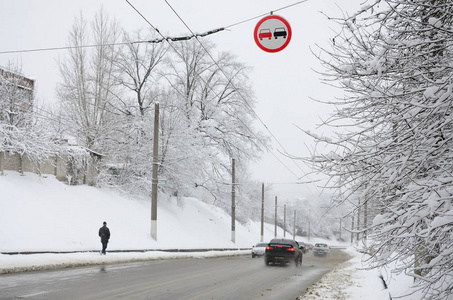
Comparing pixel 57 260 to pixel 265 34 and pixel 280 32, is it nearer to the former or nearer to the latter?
pixel 265 34

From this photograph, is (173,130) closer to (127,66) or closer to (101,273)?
(127,66)

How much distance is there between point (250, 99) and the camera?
43781 millimetres

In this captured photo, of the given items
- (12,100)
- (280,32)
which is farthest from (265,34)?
(12,100)

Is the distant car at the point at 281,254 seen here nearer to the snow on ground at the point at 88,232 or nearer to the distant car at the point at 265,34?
the snow on ground at the point at 88,232

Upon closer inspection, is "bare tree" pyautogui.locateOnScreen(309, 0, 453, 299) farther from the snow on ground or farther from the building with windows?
the building with windows

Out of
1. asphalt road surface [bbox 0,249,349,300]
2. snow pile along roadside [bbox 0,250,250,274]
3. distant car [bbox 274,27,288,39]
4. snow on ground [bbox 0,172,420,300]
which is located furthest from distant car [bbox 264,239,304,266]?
distant car [bbox 274,27,288,39]

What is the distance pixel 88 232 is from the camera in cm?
2295

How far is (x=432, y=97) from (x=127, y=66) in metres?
38.7

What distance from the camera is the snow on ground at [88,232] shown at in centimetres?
1416

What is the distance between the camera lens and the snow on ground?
1416 centimetres

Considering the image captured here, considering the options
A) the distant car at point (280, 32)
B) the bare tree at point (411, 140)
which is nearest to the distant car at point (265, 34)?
the distant car at point (280, 32)

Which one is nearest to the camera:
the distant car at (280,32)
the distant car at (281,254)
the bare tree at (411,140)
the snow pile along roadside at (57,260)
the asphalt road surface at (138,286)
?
the bare tree at (411,140)

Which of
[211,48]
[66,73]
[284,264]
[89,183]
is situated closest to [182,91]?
[211,48]

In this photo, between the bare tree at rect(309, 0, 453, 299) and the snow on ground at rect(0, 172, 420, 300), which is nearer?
the bare tree at rect(309, 0, 453, 299)
